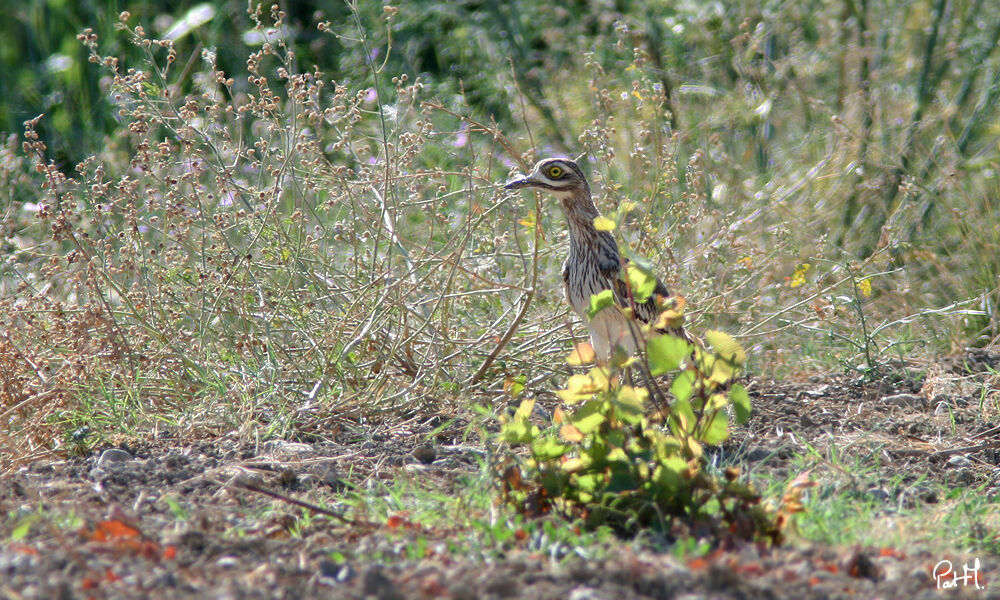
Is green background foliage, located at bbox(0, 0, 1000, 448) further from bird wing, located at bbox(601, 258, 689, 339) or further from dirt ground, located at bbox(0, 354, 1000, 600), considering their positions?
dirt ground, located at bbox(0, 354, 1000, 600)

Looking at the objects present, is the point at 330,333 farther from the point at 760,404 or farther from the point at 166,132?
the point at 166,132

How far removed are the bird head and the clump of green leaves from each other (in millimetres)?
1488

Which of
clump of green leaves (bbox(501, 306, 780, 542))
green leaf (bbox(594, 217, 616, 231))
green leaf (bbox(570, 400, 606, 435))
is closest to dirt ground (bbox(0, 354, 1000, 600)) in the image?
clump of green leaves (bbox(501, 306, 780, 542))

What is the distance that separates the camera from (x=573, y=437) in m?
2.91

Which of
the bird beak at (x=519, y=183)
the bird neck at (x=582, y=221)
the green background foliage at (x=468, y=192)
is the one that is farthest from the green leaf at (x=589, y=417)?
the bird neck at (x=582, y=221)

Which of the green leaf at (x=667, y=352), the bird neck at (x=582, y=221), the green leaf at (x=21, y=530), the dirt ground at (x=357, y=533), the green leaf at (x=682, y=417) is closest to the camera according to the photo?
the dirt ground at (x=357, y=533)

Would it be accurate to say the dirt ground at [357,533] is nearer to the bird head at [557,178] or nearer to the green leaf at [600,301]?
the green leaf at [600,301]

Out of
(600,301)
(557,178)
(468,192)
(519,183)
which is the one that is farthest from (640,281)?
(468,192)

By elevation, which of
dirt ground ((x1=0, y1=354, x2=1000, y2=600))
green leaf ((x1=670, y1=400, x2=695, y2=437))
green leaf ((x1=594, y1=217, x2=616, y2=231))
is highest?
green leaf ((x1=594, y1=217, x2=616, y2=231))

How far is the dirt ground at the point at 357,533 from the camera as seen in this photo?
236 centimetres

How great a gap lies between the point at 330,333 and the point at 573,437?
151 centimetres

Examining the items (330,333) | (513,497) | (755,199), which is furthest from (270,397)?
(755,199)

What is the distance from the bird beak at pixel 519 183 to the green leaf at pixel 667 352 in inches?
60.0

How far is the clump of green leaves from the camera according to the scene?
2.77 m
